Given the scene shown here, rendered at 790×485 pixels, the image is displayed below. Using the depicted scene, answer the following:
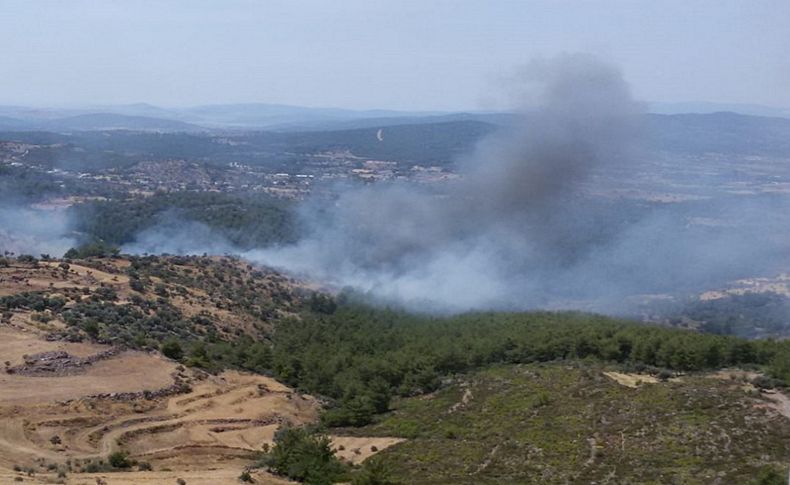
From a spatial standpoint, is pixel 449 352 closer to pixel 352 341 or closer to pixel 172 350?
pixel 352 341

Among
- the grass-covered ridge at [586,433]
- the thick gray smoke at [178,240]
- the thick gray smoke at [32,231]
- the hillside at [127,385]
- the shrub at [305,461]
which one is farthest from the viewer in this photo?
the thick gray smoke at [178,240]

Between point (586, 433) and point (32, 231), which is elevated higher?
Result: point (586, 433)

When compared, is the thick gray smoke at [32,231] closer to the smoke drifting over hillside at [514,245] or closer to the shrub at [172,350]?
the smoke drifting over hillside at [514,245]

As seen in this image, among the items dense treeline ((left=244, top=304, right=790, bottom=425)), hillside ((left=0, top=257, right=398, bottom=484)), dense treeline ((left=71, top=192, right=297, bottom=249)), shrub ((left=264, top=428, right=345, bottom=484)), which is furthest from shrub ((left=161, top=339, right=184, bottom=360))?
dense treeline ((left=71, top=192, right=297, bottom=249))

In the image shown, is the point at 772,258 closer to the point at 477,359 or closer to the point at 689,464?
the point at 477,359

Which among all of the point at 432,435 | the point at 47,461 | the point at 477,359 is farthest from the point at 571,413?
the point at 47,461

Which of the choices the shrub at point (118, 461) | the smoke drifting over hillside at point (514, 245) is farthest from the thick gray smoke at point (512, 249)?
the shrub at point (118, 461)

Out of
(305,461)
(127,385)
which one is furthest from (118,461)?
(127,385)

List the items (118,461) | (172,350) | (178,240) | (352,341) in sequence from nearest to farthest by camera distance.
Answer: (118,461)
(172,350)
(352,341)
(178,240)
